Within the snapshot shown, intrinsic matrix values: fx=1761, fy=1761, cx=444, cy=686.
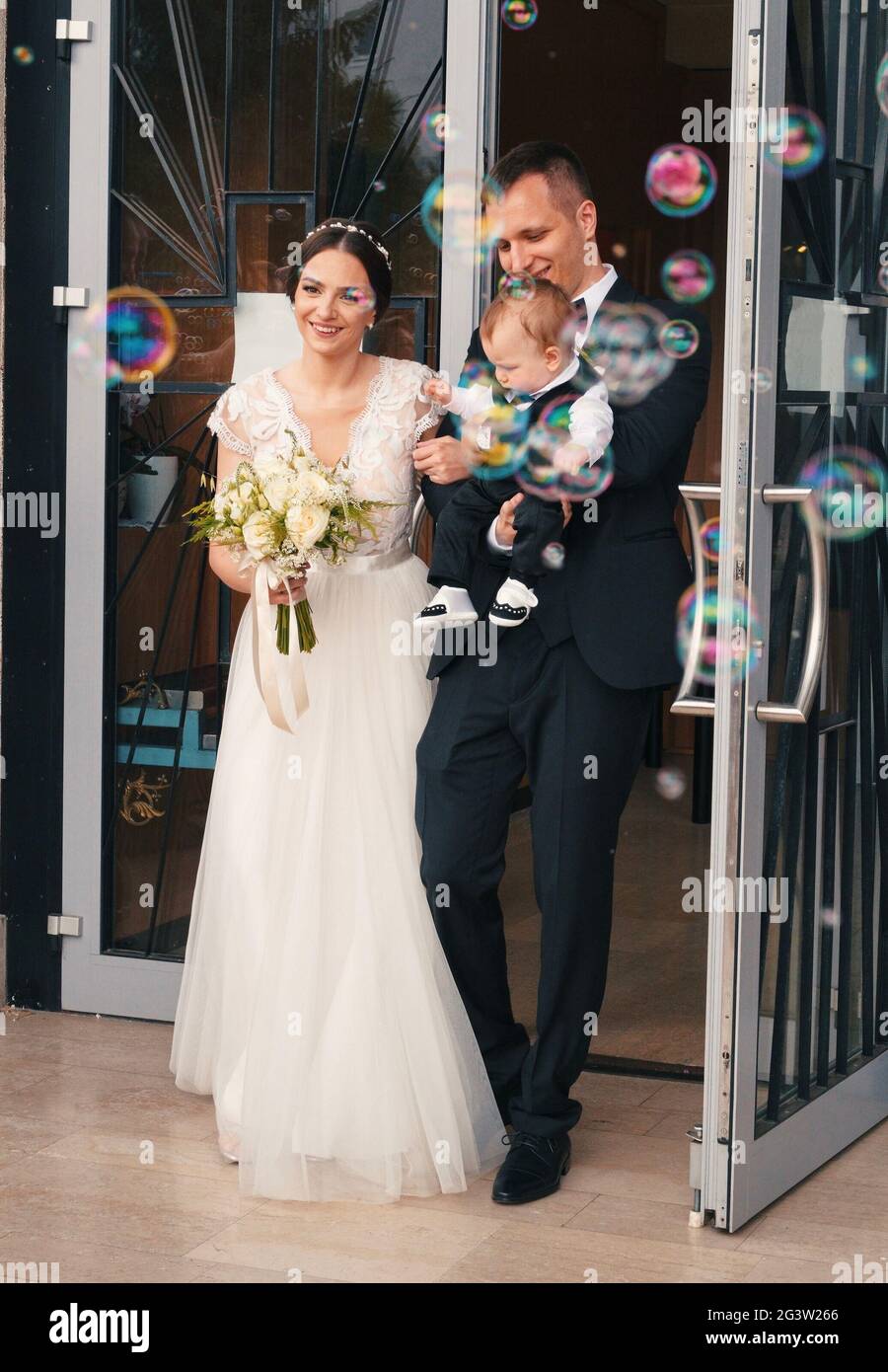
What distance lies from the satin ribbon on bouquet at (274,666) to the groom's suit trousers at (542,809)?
26cm

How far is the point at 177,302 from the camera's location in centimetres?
410

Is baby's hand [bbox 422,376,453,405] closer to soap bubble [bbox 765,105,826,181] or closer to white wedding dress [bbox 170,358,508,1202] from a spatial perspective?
white wedding dress [bbox 170,358,508,1202]

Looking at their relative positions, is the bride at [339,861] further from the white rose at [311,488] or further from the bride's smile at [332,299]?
the white rose at [311,488]

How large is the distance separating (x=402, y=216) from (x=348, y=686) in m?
1.15

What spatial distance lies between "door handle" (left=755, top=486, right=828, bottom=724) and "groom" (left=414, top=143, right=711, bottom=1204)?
8.7 inches

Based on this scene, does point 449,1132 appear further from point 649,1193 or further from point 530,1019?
point 530,1019

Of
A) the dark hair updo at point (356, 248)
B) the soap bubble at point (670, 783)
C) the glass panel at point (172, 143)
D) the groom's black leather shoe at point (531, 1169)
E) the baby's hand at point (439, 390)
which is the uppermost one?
the glass panel at point (172, 143)

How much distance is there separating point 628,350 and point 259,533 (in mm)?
742

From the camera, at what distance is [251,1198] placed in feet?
10.6

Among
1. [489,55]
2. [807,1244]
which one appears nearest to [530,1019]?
[807,1244]

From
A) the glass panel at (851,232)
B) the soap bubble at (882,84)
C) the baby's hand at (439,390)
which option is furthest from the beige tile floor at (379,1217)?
the soap bubble at (882,84)

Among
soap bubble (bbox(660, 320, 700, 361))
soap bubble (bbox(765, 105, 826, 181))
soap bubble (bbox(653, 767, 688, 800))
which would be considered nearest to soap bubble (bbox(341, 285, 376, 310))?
soap bubble (bbox(660, 320, 700, 361))

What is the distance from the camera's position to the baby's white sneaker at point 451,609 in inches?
124
